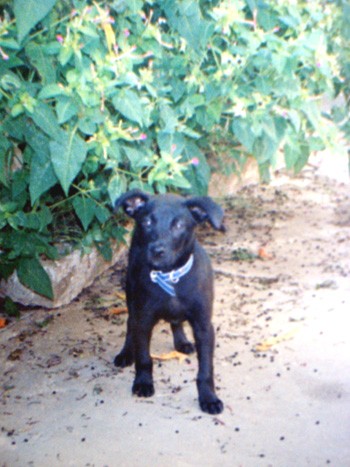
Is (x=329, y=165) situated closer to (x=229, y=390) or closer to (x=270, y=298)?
(x=270, y=298)

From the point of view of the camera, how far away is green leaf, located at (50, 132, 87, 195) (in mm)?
3280

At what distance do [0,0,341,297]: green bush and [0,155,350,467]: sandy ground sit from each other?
1.53 feet

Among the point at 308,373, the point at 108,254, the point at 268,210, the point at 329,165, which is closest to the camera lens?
the point at 308,373

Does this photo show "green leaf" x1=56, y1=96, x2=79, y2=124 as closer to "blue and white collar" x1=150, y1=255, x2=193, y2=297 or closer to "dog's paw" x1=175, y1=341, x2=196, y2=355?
"blue and white collar" x1=150, y1=255, x2=193, y2=297

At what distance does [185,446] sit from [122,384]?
0.71 meters

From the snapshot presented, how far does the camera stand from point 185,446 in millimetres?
3266

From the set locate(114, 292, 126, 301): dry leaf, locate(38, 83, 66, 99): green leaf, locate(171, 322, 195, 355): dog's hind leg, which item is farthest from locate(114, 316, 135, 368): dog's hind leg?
locate(38, 83, 66, 99): green leaf

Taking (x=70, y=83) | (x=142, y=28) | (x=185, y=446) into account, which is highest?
(x=142, y=28)

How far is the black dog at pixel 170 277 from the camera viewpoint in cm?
349

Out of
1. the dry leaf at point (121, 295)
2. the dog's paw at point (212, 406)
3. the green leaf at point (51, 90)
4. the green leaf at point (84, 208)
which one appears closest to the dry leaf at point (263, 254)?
the dry leaf at point (121, 295)

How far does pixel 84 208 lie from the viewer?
3979mm

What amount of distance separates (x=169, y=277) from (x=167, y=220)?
0.95 feet

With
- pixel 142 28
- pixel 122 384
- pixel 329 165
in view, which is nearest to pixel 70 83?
pixel 142 28

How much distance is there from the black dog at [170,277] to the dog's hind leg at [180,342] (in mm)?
451
